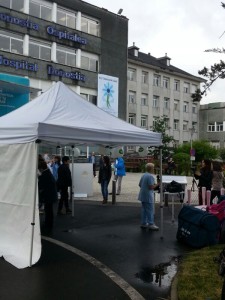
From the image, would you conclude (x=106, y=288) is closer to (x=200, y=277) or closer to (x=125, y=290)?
(x=125, y=290)

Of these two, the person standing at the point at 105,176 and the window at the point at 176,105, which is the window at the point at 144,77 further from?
the person standing at the point at 105,176

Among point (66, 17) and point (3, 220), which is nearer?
point (3, 220)

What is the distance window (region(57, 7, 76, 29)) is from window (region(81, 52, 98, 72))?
3.15 metres

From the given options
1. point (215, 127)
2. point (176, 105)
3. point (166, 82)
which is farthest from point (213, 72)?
point (215, 127)

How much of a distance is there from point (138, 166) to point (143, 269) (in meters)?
34.3

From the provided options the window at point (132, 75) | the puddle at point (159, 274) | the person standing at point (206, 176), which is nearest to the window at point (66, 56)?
the window at point (132, 75)

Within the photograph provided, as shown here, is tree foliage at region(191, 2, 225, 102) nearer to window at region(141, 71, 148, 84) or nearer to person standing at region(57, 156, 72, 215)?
person standing at region(57, 156, 72, 215)

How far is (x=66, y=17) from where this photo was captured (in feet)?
134

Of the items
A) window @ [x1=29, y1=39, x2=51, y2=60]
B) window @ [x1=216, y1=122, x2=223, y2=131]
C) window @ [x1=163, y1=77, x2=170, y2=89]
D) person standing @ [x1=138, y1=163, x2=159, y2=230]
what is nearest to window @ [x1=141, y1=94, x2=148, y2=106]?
window @ [x1=163, y1=77, x2=170, y2=89]

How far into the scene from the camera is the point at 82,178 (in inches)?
703

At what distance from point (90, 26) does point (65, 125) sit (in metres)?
37.7

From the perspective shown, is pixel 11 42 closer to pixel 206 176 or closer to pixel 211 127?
pixel 206 176

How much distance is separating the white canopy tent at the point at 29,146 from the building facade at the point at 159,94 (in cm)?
4922

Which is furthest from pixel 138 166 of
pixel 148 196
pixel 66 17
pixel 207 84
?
pixel 207 84
